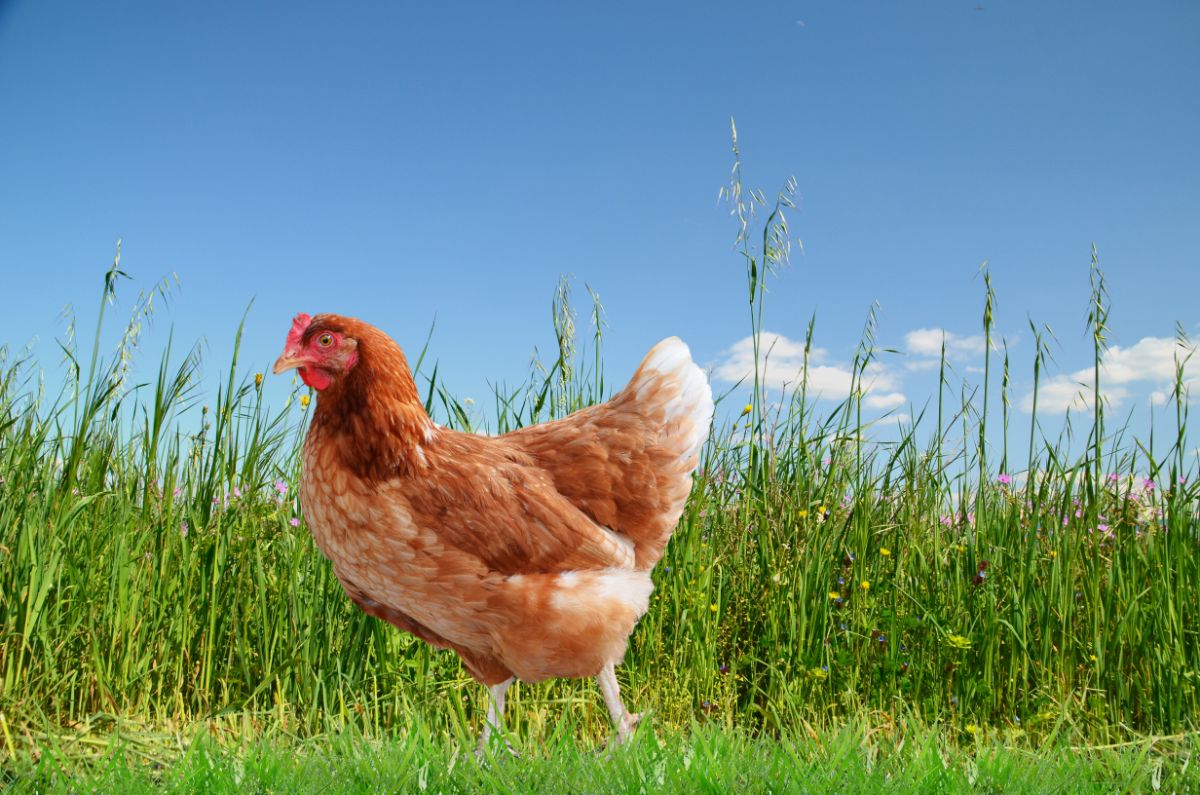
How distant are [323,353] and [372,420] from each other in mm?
296

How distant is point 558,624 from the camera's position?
2.96 metres

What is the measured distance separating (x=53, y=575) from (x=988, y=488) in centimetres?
473

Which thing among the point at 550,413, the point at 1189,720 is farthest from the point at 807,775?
the point at 1189,720

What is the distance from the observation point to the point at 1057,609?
14.8 feet

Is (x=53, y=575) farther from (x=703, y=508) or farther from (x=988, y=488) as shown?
(x=988, y=488)

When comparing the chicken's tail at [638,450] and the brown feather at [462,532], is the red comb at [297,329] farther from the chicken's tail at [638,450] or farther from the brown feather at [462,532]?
the chicken's tail at [638,450]

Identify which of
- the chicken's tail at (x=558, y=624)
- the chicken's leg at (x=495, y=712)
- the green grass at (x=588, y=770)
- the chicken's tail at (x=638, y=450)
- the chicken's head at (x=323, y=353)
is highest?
the chicken's head at (x=323, y=353)

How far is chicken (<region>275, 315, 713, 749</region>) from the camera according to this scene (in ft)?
9.73

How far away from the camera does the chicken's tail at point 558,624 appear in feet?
9.69

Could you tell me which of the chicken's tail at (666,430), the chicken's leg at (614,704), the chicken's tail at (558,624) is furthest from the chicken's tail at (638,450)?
the chicken's leg at (614,704)

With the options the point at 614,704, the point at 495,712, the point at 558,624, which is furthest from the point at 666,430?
the point at 495,712

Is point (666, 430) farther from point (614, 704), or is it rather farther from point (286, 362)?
point (286, 362)

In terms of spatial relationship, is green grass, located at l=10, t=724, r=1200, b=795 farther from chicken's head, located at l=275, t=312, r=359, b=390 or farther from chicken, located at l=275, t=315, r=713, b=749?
chicken's head, located at l=275, t=312, r=359, b=390

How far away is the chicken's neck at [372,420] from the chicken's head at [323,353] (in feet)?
0.11
